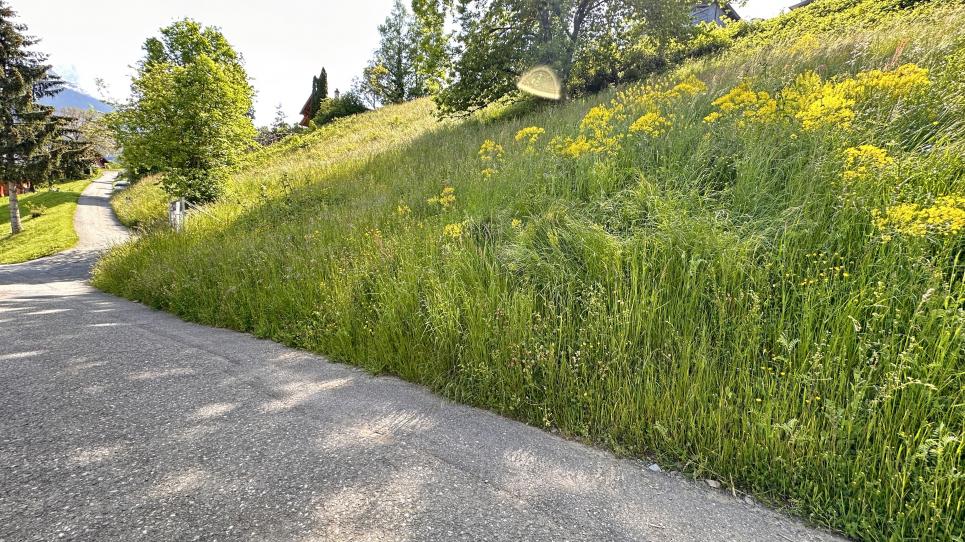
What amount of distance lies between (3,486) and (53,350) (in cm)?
261

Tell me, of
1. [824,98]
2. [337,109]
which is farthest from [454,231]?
[337,109]

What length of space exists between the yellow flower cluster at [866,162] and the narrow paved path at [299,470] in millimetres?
2607

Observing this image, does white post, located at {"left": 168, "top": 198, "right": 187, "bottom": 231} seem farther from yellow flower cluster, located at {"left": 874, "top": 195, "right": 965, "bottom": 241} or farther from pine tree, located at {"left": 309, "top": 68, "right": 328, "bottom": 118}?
pine tree, located at {"left": 309, "top": 68, "right": 328, "bottom": 118}

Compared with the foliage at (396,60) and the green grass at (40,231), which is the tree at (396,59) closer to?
the foliage at (396,60)

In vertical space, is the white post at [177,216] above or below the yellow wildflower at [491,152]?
below

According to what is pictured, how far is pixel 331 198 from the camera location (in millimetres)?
8352

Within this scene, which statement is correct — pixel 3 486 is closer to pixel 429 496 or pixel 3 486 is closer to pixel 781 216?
pixel 429 496

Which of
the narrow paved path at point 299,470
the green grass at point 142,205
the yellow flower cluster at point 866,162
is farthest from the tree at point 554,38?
the green grass at point 142,205

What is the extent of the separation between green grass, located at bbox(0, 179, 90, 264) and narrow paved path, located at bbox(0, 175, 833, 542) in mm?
18100

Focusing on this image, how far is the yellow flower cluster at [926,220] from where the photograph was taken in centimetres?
218

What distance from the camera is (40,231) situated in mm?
18219

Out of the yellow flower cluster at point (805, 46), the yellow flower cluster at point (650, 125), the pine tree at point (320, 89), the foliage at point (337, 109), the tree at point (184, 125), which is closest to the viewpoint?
the yellow flower cluster at point (650, 125)

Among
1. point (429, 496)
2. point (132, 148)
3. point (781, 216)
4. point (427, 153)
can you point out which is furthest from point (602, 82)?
point (132, 148)

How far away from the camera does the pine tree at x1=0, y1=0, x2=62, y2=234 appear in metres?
19.2
